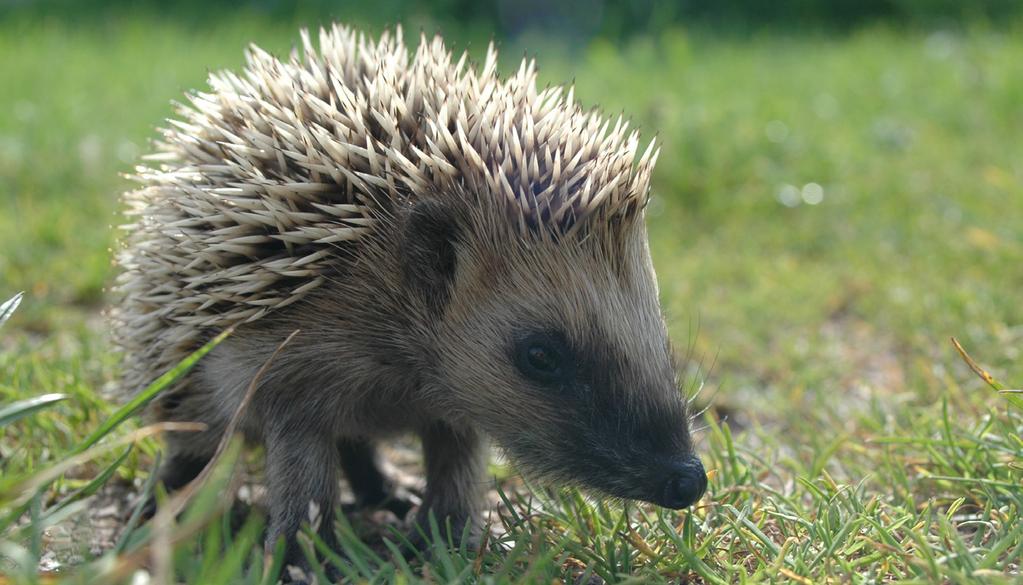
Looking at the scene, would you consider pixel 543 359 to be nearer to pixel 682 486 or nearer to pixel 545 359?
pixel 545 359

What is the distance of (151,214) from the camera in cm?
356

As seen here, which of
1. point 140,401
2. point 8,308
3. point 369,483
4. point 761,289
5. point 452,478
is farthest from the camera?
point 761,289

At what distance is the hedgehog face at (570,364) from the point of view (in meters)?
3.01

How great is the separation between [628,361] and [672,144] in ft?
16.4

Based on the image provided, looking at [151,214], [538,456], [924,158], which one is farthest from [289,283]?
[924,158]

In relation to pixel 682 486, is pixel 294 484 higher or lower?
lower

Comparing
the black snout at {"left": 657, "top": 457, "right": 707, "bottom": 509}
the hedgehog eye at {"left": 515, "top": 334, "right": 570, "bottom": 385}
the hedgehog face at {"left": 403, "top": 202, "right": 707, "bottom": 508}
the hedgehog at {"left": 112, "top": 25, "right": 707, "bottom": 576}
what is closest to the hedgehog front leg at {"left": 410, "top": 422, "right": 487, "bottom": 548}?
the hedgehog at {"left": 112, "top": 25, "right": 707, "bottom": 576}

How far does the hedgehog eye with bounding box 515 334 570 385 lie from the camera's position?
10.2 feet

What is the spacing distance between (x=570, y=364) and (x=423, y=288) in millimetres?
496

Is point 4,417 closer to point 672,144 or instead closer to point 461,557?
point 461,557

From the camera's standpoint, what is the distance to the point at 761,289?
616 cm

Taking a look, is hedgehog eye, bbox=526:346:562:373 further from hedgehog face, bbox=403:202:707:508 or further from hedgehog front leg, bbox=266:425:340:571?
hedgehog front leg, bbox=266:425:340:571

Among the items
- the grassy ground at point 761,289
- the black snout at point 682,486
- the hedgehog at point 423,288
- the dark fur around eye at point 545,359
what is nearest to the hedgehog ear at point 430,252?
the hedgehog at point 423,288

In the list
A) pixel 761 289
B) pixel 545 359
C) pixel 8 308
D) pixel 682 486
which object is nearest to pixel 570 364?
pixel 545 359
